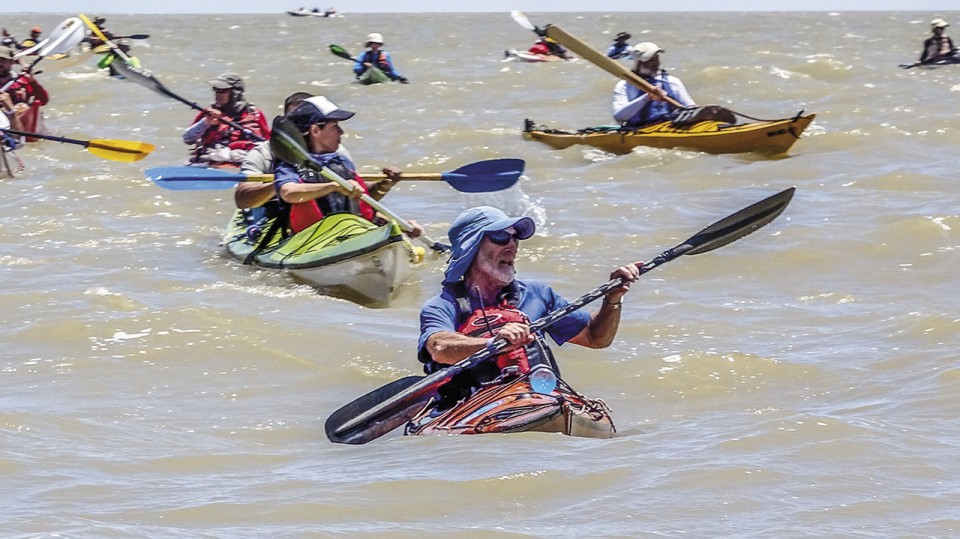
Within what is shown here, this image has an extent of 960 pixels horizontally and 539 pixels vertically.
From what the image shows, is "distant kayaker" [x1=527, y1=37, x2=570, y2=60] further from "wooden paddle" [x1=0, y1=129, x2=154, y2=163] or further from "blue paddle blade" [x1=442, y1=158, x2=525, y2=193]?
"blue paddle blade" [x1=442, y1=158, x2=525, y2=193]

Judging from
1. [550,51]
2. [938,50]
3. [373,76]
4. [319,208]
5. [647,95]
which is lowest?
[550,51]

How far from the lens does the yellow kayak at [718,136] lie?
13.5 meters

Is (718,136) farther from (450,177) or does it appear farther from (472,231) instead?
(472,231)

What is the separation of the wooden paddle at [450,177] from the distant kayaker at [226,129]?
2.29 m

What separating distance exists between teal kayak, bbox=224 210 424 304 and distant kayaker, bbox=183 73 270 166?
2.73 meters

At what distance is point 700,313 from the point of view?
8.32m

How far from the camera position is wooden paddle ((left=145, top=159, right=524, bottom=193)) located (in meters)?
8.91

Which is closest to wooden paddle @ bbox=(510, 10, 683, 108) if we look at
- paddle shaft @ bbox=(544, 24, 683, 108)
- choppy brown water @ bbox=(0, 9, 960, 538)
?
paddle shaft @ bbox=(544, 24, 683, 108)

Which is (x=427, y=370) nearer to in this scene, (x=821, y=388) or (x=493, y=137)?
(x=821, y=388)

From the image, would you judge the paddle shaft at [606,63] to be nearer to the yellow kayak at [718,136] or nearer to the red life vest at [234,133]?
the yellow kayak at [718,136]

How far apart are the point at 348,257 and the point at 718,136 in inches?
234

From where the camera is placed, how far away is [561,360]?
7258mm

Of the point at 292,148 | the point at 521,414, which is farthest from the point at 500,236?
the point at 292,148

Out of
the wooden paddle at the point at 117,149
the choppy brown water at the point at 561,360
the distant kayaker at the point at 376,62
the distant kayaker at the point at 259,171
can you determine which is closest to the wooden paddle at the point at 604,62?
the choppy brown water at the point at 561,360
